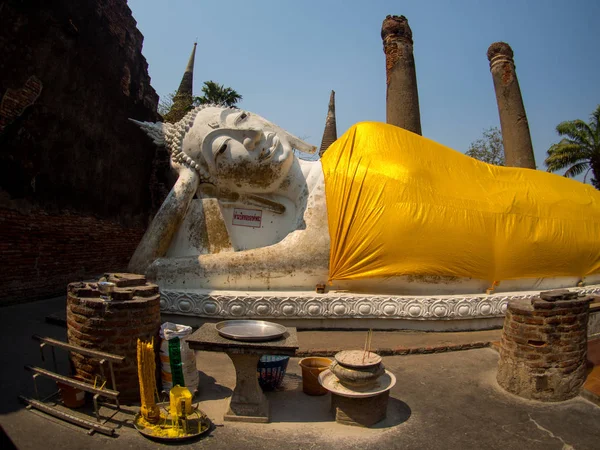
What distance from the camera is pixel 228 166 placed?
5.44 m

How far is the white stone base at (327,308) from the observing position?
189 inches

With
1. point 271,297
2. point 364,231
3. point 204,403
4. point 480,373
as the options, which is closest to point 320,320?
point 271,297

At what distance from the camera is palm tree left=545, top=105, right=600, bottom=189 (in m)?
17.9

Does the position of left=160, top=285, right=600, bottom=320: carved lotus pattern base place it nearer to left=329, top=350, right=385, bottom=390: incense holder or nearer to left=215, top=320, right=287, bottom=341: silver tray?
left=215, top=320, right=287, bottom=341: silver tray

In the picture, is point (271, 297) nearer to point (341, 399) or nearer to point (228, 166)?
point (228, 166)

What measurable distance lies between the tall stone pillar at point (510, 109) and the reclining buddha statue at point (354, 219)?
24.9 ft

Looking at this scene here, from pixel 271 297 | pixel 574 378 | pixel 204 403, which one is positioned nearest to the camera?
pixel 204 403

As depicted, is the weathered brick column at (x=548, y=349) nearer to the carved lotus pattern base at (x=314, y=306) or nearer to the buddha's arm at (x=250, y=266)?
the carved lotus pattern base at (x=314, y=306)

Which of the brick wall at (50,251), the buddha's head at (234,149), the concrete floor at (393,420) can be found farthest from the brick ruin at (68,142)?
the concrete floor at (393,420)

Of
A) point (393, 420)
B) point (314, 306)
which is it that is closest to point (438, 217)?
point (314, 306)

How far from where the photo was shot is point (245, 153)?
538 centimetres

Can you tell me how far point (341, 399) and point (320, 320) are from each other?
2037mm

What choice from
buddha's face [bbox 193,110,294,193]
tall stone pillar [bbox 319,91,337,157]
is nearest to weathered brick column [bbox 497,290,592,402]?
buddha's face [bbox 193,110,294,193]

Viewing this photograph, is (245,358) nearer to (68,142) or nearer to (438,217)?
(438,217)
